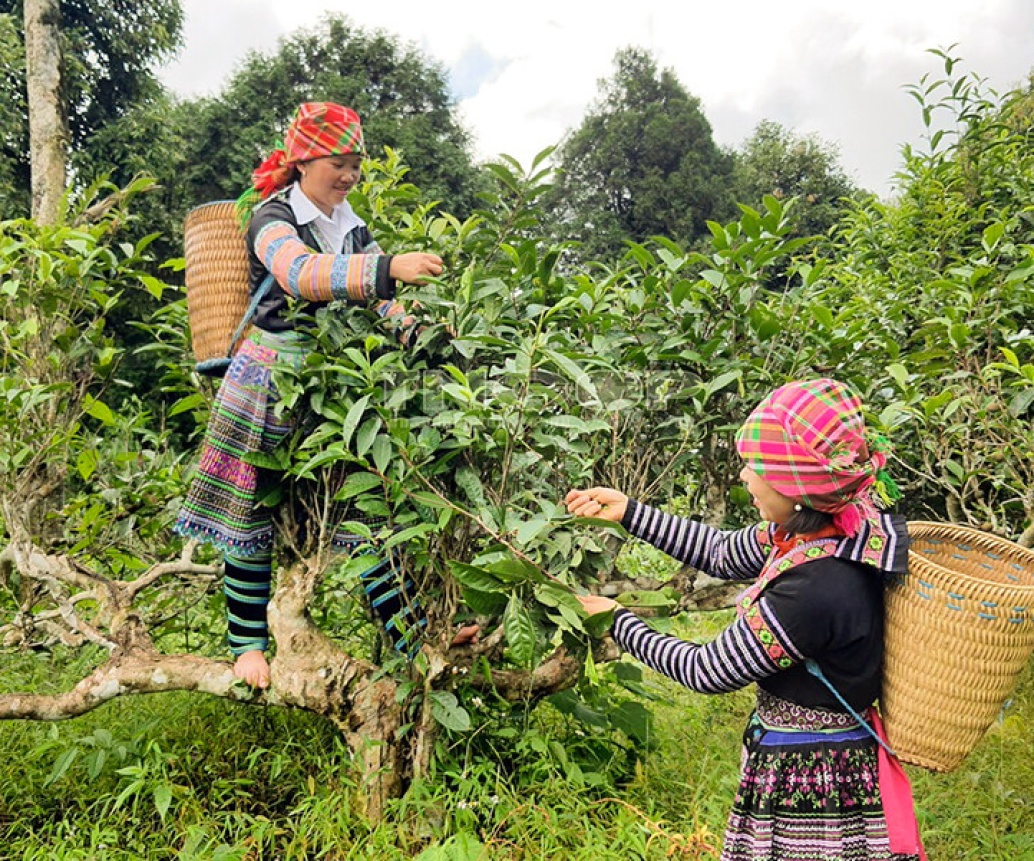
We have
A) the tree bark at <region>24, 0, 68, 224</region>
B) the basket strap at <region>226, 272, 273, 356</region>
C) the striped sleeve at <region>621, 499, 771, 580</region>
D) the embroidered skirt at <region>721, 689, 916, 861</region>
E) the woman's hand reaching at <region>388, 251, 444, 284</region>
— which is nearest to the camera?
the embroidered skirt at <region>721, 689, 916, 861</region>

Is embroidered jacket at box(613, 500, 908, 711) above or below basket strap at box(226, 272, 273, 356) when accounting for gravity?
below

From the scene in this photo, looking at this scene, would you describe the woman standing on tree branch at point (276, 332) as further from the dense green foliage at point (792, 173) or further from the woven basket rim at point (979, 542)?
the dense green foliage at point (792, 173)

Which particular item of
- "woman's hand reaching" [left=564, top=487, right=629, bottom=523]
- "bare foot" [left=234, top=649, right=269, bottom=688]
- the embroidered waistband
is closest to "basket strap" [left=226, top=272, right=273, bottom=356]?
"bare foot" [left=234, top=649, right=269, bottom=688]

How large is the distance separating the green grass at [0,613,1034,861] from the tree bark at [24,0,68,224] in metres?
3.63

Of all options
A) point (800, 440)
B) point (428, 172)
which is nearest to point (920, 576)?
point (800, 440)

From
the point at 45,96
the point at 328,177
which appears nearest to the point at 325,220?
the point at 328,177

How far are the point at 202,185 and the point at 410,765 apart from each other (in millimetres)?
14601

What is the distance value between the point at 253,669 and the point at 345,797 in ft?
1.41

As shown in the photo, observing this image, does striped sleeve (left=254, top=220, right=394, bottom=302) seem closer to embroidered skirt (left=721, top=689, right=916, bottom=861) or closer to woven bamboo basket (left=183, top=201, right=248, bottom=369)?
woven bamboo basket (left=183, top=201, right=248, bottom=369)

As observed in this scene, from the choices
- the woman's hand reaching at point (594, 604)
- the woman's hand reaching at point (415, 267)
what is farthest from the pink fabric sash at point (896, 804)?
the woman's hand reaching at point (415, 267)

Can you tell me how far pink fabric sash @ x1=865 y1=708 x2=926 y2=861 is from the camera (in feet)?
4.61

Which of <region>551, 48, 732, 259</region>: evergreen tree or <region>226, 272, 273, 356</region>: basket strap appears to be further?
<region>551, 48, 732, 259</region>: evergreen tree

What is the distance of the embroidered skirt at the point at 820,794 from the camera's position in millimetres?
1442

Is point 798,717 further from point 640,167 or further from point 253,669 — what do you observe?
point 640,167
